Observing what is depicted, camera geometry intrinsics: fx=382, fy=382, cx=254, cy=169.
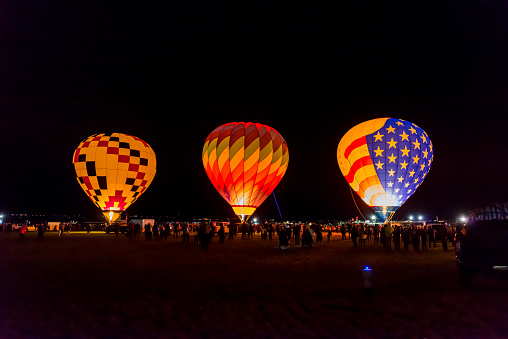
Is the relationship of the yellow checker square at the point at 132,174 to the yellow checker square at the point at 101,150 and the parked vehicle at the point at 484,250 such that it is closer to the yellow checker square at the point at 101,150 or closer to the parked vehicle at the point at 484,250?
the yellow checker square at the point at 101,150

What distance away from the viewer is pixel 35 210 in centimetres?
12662

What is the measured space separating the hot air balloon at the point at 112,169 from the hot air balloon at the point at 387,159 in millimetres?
20586

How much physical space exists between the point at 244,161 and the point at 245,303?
27512 millimetres

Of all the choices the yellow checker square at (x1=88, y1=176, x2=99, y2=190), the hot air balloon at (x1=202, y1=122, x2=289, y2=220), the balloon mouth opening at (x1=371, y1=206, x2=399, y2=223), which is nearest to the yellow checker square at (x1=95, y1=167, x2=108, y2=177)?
the yellow checker square at (x1=88, y1=176, x2=99, y2=190)

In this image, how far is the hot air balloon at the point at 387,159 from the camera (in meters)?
33.6

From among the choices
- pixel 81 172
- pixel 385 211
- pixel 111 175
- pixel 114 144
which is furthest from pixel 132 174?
pixel 385 211

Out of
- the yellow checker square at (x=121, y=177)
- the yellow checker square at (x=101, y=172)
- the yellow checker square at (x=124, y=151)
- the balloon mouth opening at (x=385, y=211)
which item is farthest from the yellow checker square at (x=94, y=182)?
the balloon mouth opening at (x=385, y=211)

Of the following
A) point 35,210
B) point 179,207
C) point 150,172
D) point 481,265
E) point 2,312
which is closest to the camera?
point 2,312

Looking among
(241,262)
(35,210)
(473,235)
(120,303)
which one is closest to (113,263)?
(241,262)

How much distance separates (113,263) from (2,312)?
663 centimetres

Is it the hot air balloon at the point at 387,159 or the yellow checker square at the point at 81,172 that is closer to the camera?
the hot air balloon at the point at 387,159

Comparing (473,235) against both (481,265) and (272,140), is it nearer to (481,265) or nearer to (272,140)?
(481,265)

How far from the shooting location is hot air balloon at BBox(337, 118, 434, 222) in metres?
33.6

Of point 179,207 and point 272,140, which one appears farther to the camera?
point 179,207
